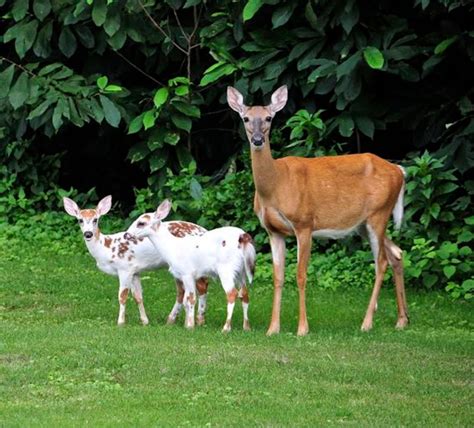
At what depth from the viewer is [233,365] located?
1033cm

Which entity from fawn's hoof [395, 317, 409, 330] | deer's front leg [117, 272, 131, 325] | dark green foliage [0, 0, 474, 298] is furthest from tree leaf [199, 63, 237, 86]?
fawn's hoof [395, 317, 409, 330]

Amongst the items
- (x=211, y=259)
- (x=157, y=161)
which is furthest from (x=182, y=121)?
(x=211, y=259)

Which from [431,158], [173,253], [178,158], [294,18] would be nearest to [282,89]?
[173,253]

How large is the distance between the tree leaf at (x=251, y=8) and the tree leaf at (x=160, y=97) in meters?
1.69

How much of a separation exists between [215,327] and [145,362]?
7.14ft

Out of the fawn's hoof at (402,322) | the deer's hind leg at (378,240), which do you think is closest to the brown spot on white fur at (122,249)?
the deer's hind leg at (378,240)

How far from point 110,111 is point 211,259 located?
16.3 feet

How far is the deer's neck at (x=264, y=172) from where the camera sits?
12.5 meters

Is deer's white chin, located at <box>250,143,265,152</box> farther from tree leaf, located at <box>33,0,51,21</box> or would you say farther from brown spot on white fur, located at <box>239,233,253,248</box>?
tree leaf, located at <box>33,0,51,21</box>

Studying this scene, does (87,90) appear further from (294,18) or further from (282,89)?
(282,89)

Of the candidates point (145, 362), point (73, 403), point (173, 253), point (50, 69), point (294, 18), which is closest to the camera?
point (73, 403)

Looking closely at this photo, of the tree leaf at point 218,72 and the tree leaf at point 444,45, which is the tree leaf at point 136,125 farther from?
the tree leaf at point 444,45

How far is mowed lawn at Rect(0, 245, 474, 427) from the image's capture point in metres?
8.92

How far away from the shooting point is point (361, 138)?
1711cm
